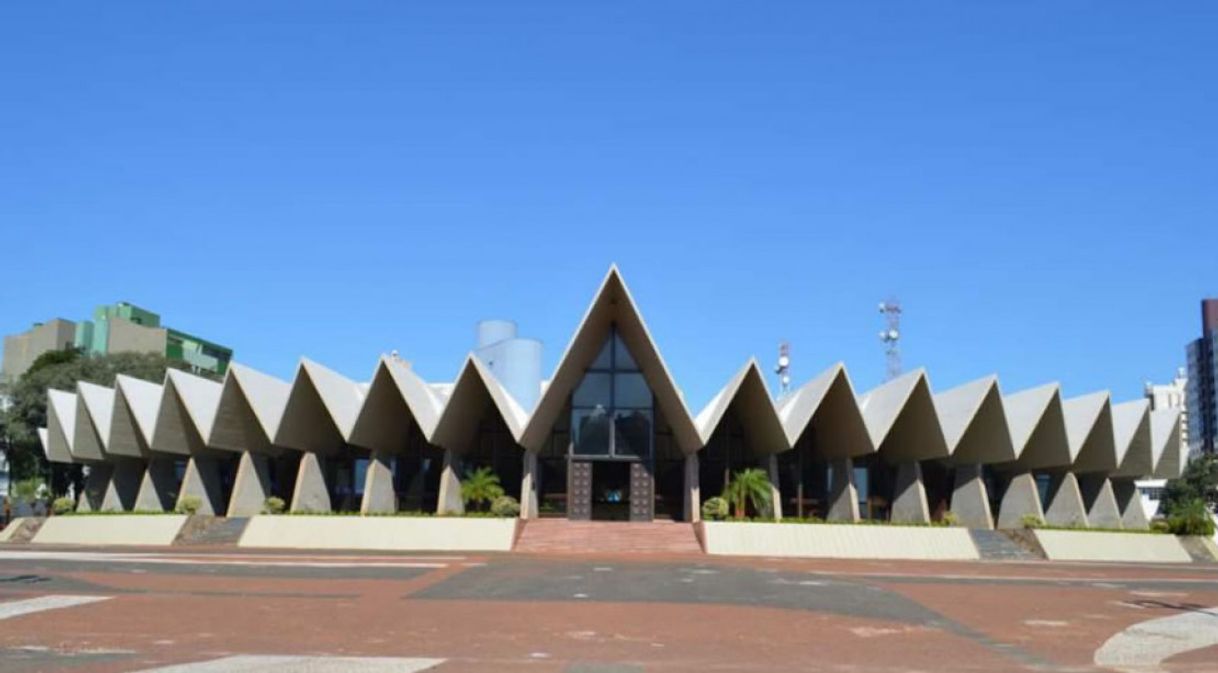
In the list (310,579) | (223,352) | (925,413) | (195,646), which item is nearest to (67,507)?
(310,579)

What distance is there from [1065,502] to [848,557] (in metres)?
16.8

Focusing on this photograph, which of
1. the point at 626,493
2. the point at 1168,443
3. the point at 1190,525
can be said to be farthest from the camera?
the point at 1168,443

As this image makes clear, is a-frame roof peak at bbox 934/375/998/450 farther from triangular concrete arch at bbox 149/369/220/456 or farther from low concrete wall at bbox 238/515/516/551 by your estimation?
triangular concrete arch at bbox 149/369/220/456

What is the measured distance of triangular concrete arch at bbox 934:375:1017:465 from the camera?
40.2m

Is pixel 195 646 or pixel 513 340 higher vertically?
pixel 513 340

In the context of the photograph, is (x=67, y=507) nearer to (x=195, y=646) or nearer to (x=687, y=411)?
(x=687, y=411)

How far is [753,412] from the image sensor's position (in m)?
42.2

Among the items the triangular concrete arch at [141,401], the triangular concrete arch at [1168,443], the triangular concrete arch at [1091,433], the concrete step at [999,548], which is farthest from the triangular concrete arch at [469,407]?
the triangular concrete arch at [1168,443]

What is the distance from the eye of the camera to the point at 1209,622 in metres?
15.4

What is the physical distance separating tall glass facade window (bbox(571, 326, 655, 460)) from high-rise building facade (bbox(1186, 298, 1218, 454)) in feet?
408

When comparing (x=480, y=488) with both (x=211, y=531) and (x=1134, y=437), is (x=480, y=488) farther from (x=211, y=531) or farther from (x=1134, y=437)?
(x=1134, y=437)

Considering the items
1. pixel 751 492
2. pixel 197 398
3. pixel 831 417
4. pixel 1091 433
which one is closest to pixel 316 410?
pixel 197 398

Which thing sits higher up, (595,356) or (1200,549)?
(595,356)

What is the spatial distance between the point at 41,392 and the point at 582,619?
5167cm
